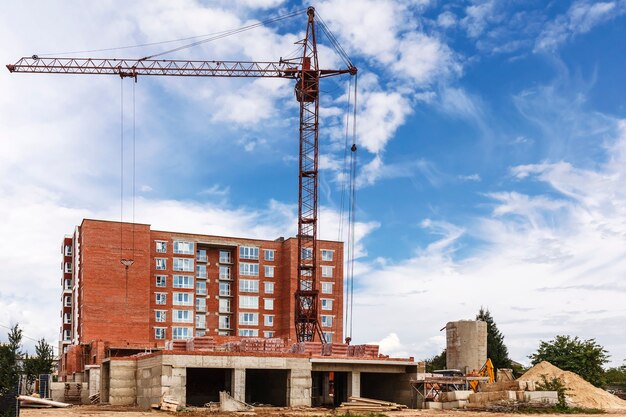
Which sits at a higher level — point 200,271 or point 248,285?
point 200,271

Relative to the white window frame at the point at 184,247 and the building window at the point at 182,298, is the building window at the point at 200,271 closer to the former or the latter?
the white window frame at the point at 184,247

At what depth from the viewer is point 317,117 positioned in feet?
324

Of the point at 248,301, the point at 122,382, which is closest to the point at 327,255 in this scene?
the point at 248,301

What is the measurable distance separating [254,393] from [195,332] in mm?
42110

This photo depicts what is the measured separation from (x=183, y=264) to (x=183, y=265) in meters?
0.14

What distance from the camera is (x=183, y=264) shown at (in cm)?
10781

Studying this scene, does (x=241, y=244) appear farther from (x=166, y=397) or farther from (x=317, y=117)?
(x=166, y=397)

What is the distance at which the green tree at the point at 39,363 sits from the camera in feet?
297

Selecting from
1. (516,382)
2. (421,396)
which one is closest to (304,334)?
(421,396)

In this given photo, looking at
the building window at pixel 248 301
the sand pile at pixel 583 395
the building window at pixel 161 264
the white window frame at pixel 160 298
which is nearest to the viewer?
the sand pile at pixel 583 395

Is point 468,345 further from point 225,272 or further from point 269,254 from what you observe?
point 225,272

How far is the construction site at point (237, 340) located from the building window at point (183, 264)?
5.6 inches

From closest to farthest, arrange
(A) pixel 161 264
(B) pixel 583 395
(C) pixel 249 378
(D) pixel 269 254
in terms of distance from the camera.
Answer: (B) pixel 583 395, (C) pixel 249 378, (A) pixel 161 264, (D) pixel 269 254

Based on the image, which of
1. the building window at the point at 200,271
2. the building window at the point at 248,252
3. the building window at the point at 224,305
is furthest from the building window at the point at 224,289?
the building window at the point at 248,252
